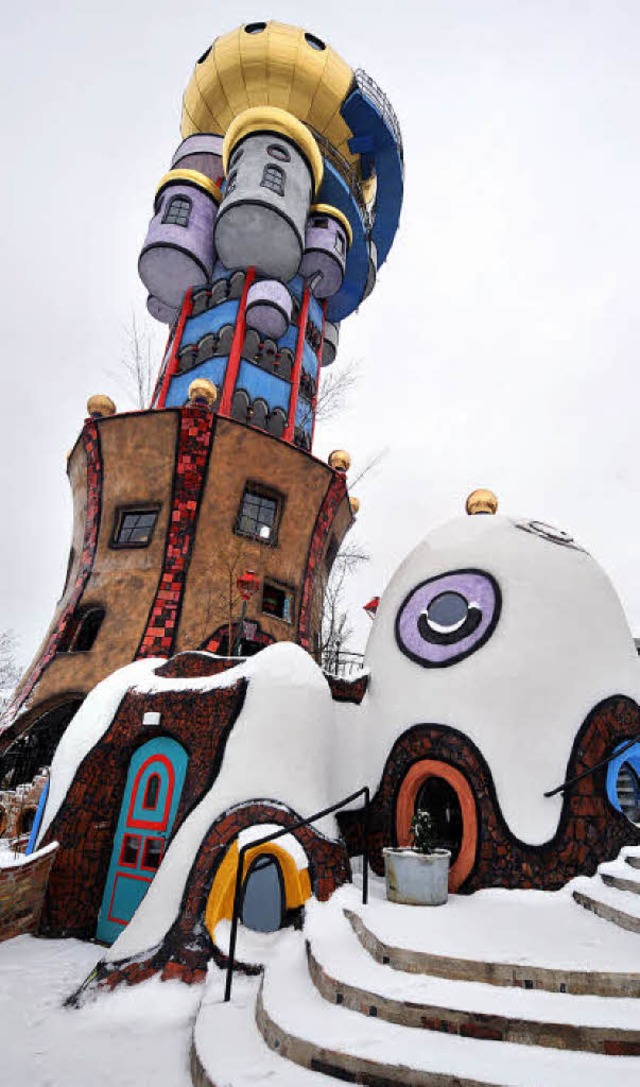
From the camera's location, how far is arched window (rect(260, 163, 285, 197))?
15.3 m

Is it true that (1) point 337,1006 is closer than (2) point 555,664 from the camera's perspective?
Yes

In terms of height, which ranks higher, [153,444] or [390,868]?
[153,444]

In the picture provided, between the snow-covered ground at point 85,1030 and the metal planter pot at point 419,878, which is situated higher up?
the metal planter pot at point 419,878

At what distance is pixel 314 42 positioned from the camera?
18.7m

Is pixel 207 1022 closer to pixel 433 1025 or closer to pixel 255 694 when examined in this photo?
pixel 433 1025

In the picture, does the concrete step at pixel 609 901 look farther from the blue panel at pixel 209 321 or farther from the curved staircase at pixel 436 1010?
the blue panel at pixel 209 321

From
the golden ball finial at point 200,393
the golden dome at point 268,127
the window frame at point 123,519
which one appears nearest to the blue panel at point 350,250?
the golden dome at point 268,127

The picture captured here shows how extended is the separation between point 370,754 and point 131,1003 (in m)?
3.60

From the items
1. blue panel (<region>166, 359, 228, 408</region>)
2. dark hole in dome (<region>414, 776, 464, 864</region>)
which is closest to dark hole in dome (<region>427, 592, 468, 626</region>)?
dark hole in dome (<region>414, 776, 464, 864</region>)

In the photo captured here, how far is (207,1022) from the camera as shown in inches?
154

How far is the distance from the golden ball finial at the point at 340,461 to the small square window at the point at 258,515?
1.91 meters

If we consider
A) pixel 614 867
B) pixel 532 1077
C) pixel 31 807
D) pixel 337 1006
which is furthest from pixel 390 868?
pixel 31 807

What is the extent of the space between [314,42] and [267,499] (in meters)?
16.3

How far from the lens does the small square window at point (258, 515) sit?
12156mm
